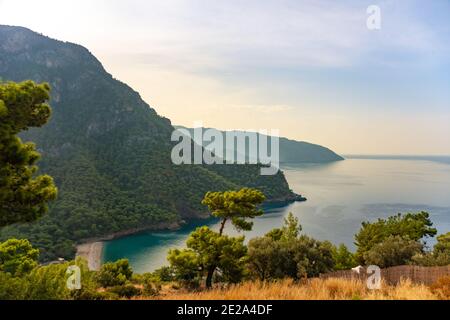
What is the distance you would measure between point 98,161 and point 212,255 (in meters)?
122

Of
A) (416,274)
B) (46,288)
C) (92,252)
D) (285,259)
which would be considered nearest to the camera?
(46,288)

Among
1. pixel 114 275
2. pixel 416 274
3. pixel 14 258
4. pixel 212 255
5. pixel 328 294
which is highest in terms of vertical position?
pixel 328 294

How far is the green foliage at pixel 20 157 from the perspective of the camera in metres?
9.91

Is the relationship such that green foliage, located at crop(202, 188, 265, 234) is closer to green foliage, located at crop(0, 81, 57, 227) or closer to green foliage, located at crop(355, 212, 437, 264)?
green foliage, located at crop(0, 81, 57, 227)

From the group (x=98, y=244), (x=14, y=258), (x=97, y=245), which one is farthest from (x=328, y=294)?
(x=98, y=244)

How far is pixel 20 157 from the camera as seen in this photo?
10133 millimetres

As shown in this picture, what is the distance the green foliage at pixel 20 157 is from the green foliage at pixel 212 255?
8431mm

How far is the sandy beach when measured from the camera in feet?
225

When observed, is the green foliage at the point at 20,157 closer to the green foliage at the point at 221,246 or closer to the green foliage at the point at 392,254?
the green foliage at the point at 221,246

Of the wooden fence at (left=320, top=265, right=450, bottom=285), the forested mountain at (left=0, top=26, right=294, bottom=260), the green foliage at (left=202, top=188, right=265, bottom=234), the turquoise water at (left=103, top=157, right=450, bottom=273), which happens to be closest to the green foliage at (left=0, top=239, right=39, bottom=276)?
the green foliage at (left=202, top=188, right=265, bottom=234)

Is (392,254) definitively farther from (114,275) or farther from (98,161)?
(98,161)

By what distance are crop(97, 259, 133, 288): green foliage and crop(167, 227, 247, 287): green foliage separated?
7735mm
